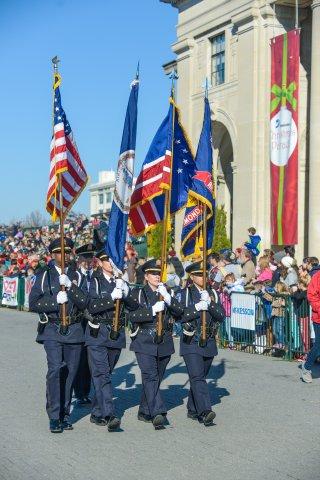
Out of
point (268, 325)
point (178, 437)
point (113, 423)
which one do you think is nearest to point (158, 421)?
point (178, 437)

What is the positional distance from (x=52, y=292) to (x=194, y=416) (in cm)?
214

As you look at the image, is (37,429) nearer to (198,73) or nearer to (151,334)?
(151,334)

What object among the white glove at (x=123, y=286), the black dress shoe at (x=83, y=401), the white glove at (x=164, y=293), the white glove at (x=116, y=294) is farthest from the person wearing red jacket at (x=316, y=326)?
the white glove at (x=116, y=294)

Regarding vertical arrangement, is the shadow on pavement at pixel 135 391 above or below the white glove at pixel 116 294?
below

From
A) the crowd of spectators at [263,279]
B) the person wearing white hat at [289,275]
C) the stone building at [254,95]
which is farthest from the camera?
the stone building at [254,95]

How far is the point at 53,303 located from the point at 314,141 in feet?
54.4

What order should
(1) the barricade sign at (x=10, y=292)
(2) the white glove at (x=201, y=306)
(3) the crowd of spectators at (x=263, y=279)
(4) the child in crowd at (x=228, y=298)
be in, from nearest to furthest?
(2) the white glove at (x=201, y=306) < (3) the crowd of spectators at (x=263, y=279) < (4) the child in crowd at (x=228, y=298) < (1) the barricade sign at (x=10, y=292)

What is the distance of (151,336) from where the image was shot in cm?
Result: 949

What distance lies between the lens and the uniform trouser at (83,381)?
10805mm

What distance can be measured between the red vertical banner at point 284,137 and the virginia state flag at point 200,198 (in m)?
13.6

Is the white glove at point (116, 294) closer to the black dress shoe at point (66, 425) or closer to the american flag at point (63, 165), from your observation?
the black dress shoe at point (66, 425)

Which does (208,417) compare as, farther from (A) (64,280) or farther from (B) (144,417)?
(A) (64,280)

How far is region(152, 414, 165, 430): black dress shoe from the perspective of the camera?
9.16 m

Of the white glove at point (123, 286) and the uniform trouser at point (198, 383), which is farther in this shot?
the uniform trouser at point (198, 383)
